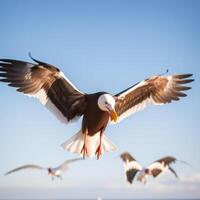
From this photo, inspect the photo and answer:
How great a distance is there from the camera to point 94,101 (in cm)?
664

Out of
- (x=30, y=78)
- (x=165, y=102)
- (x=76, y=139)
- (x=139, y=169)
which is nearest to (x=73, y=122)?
(x=76, y=139)

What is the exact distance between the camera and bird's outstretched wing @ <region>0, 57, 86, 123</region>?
22.3 feet

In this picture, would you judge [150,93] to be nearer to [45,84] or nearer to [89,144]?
[89,144]

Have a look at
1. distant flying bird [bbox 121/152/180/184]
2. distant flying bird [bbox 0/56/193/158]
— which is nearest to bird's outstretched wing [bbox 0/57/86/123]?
distant flying bird [bbox 0/56/193/158]

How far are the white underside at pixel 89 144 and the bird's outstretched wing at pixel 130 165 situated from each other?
4.52 m

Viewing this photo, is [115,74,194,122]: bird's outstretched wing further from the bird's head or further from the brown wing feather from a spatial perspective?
the brown wing feather

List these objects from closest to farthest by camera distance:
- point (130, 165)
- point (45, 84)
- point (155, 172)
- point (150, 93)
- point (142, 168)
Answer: point (45, 84) < point (150, 93) < point (130, 165) < point (142, 168) < point (155, 172)

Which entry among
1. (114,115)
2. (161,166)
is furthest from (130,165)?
(114,115)

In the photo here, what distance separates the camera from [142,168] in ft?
39.9

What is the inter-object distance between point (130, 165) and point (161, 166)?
101 centimetres

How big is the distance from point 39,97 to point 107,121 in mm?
955

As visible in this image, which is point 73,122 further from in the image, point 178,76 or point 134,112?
point 178,76

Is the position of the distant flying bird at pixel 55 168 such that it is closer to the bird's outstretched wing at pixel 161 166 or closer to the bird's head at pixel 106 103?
the bird's outstretched wing at pixel 161 166

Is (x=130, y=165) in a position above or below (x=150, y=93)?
below
